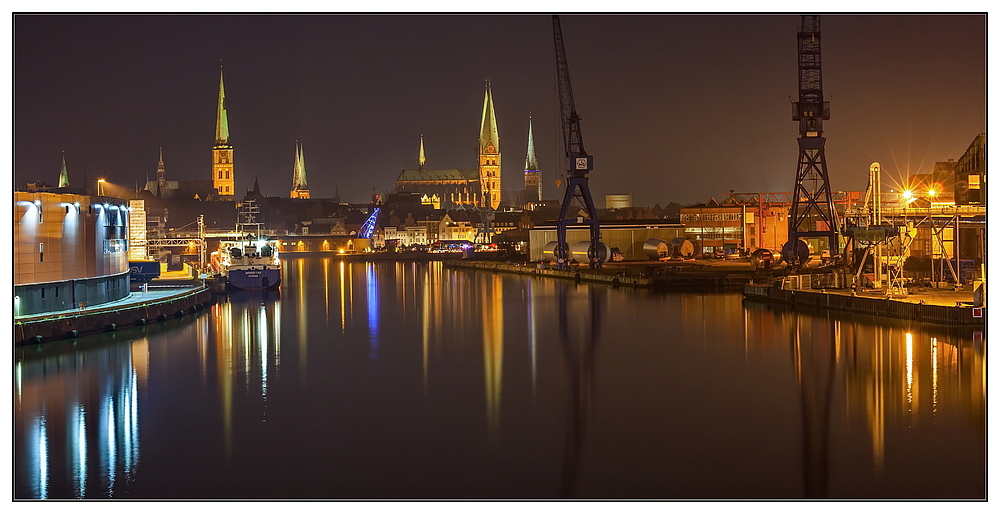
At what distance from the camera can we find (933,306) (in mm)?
15773

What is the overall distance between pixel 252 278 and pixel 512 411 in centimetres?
1847

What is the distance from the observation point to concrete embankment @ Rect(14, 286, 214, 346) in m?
14.3

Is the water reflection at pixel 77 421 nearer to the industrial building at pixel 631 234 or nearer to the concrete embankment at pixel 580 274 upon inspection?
the concrete embankment at pixel 580 274

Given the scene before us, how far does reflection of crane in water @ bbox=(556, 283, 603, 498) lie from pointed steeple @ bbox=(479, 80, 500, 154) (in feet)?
251

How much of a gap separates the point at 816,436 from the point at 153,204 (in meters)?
88.7

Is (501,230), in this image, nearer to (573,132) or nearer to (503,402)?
(573,132)

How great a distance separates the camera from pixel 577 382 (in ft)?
40.7

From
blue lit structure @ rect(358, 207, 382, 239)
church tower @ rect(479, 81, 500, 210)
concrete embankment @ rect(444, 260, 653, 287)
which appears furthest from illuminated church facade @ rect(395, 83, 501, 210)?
concrete embankment @ rect(444, 260, 653, 287)

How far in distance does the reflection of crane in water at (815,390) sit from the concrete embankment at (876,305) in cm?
69

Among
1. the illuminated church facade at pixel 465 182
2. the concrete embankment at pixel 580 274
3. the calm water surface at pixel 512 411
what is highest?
the illuminated church facade at pixel 465 182

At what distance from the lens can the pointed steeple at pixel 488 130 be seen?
97.4 metres

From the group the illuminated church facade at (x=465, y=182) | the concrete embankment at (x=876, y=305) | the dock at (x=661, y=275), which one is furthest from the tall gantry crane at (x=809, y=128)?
the illuminated church facade at (x=465, y=182)

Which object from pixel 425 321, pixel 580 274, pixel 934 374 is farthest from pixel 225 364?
pixel 580 274

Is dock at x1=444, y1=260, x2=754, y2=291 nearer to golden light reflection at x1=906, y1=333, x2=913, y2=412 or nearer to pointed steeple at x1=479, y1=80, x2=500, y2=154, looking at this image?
golden light reflection at x1=906, y1=333, x2=913, y2=412
